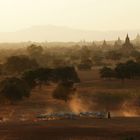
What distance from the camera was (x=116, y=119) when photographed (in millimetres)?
29688

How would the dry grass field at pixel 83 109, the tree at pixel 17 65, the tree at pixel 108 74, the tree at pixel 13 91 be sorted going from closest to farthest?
the dry grass field at pixel 83 109
the tree at pixel 13 91
the tree at pixel 108 74
the tree at pixel 17 65

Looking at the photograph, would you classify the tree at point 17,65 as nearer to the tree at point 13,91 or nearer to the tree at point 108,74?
the tree at point 108,74

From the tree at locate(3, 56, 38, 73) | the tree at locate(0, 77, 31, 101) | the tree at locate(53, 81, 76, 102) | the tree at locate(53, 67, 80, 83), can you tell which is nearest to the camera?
the tree at locate(0, 77, 31, 101)

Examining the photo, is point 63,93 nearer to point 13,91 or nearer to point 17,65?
point 13,91

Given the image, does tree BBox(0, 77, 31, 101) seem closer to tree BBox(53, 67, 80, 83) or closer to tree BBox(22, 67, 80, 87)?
tree BBox(22, 67, 80, 87)

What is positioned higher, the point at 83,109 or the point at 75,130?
the point at 75,130

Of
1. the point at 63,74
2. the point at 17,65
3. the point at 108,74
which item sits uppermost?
the point at 63,74

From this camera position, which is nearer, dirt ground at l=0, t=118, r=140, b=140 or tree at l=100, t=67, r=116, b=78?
dirt ground at l=0, t=118, r=140, b=140

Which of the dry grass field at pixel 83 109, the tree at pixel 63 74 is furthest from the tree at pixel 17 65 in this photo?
the tree at pixel 63 74

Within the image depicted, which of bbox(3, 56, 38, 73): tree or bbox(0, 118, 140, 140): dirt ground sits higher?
bbox(0, 118, 140, 140): dirt ground

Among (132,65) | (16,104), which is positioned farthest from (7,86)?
(132,65)

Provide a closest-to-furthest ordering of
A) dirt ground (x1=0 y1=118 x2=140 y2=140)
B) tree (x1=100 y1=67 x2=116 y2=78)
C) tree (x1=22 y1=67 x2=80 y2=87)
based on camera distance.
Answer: dirt ground (x1=0 y1=118 x2=140 y2=140) < tree (x1=22 y1=67 x2=80 y2=87) < tree (x1=100 y1=67 x2=116 y2=78)

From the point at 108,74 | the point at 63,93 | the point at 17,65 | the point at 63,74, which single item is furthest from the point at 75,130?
the point at 17,65

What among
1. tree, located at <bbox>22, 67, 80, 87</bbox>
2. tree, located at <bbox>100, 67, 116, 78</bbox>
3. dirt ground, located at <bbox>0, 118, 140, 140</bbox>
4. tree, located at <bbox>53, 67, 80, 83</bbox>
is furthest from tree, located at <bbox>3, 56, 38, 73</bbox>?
dirt ground, located at <bbox>0, 118, 140, 140</bbox>
